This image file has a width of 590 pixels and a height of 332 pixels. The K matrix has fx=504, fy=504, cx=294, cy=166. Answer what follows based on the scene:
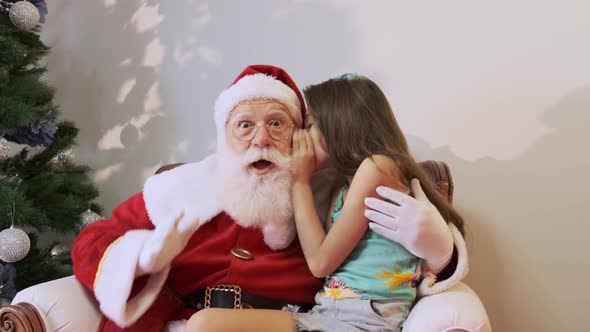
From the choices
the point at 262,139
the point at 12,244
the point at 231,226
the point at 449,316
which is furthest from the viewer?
the point at 12,244

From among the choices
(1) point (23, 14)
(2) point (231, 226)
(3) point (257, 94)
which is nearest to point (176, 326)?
(2) point (231, 226)

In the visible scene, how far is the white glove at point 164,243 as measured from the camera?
45.7 inches

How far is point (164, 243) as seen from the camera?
1161 mm

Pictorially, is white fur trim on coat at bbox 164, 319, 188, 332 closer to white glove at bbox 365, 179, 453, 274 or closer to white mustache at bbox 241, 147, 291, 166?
white mustache at bbox 241, 147, 291, 166

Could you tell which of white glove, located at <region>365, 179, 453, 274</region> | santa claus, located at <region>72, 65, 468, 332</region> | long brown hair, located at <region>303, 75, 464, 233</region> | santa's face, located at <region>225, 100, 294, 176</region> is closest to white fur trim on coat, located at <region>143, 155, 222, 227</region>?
santa claus, located at <region>72, 65, 468, 332</region>

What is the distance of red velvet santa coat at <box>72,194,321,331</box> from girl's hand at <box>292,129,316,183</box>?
0.21 metres

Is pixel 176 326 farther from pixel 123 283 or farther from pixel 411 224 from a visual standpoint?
pixel 411 224

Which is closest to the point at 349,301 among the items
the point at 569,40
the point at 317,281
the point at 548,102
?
the point at 317,281

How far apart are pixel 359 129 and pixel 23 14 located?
3.92 feet

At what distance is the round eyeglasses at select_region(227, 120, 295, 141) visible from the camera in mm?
1385

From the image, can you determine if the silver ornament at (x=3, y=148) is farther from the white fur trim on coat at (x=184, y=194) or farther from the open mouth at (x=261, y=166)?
the open mouth at (x=261, y=166)

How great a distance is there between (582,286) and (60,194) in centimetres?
182

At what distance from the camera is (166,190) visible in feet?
4.77

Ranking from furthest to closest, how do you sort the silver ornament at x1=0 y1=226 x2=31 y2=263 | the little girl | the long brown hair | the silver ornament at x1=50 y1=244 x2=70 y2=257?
the silver ornament at x1=50 y1=244 x2=70 y2=257 < the silver ornament at x1=0 y1=226 x2=31 y2=263 < the long brown hair < the little girl
